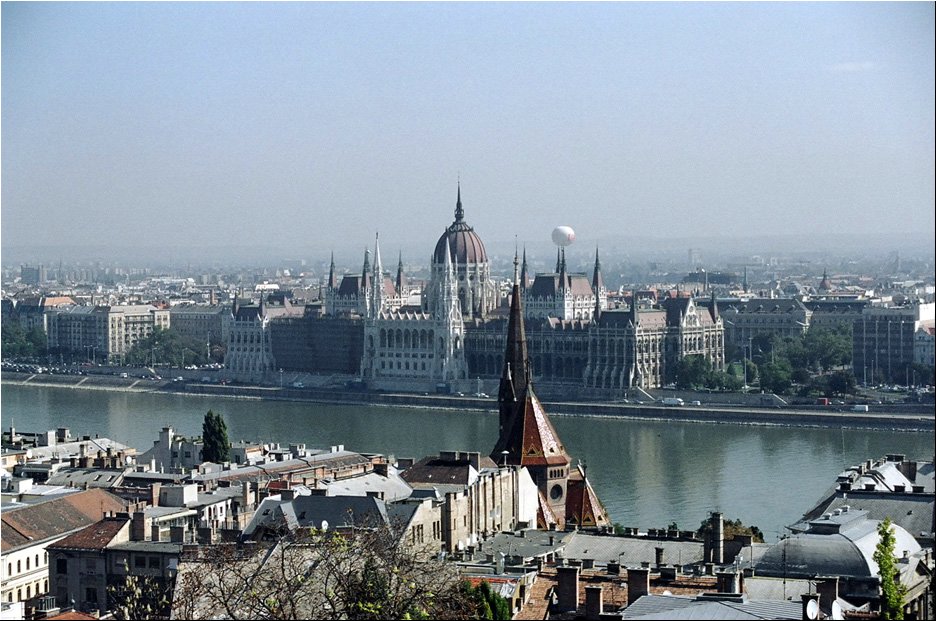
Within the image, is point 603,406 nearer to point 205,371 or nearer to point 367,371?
point 367,371

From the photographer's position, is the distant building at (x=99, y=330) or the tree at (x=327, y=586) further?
the distant building at (x=99, y=330)

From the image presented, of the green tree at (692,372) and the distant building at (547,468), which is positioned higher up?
the distant building at (547,468)

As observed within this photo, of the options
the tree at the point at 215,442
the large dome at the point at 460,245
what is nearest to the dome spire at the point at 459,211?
the large dome at the point at 460,245

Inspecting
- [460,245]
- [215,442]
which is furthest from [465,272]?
[215,442]

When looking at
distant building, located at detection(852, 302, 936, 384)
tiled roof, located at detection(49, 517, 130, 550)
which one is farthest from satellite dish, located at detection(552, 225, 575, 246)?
tiled roof, located at detection(49, 517, 130, 550)

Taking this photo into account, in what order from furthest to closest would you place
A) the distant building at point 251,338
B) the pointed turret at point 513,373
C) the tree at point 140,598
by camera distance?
1. the distant building at point 251,338
2. the pointed turret at point 513,373
3. the tree at point 140,598

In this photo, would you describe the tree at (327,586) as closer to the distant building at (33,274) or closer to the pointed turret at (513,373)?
the pointed turret at (513,373)

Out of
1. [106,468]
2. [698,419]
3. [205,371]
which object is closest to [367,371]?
[205,371]
